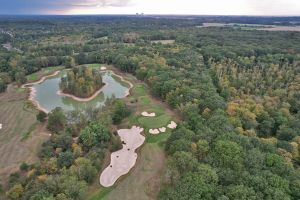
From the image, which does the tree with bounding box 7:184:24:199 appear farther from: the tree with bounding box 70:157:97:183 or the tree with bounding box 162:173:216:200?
the tree with bounding box 162:173:216:200

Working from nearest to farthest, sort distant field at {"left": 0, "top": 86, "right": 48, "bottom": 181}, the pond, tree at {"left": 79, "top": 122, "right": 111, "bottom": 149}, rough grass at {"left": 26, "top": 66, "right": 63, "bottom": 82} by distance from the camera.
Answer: tree at {"left": 79, "top": 122, "right": 111, "bottom": 149}
distant field at {"left": 0, "top": 86, "right": 48, "bottom": 181}
the pond
rough grass at {"left": 26, "top": 66, "right": 63, "bottom": 82}

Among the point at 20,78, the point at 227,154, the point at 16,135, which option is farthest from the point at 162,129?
the point at 20,78

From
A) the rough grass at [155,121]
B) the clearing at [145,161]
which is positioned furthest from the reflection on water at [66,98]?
the rough grass at [155,121]

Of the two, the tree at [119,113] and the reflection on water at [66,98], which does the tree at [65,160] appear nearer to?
the tree at [119,113]

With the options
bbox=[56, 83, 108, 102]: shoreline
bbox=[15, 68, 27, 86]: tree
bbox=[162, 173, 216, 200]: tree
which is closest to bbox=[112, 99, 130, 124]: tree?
bbox=[56, 83, 108, 102]: shoreline

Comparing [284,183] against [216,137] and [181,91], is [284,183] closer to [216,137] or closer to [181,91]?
[216,137]

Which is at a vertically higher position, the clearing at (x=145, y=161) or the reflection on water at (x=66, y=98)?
the clearing at (x=145, y=161)

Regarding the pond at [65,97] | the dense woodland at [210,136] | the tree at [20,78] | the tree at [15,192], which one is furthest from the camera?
the tree at [20,78]
